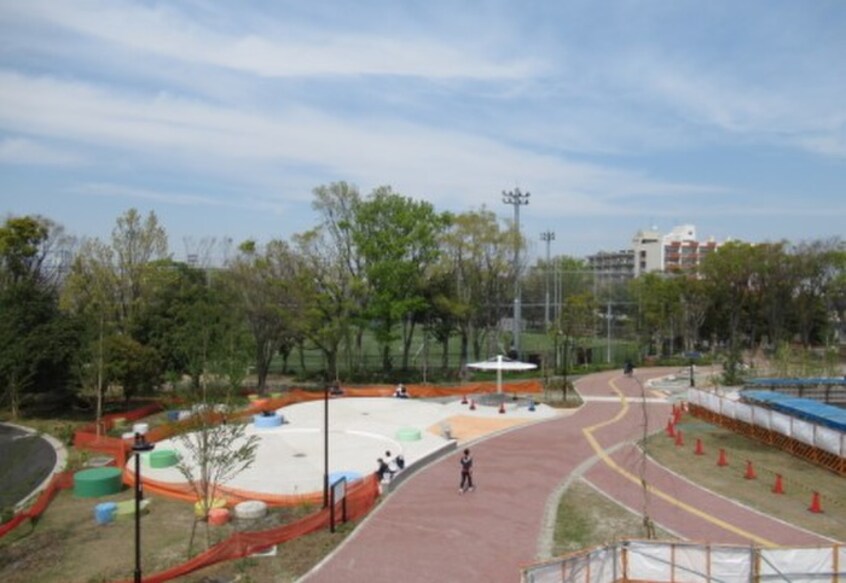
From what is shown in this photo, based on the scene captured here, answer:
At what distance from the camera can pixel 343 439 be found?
29797 mm

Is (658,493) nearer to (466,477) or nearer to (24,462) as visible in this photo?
(466,477)

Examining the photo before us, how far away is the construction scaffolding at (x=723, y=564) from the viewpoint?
12.7 meters

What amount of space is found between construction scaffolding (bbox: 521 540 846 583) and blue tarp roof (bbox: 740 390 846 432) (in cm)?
1350

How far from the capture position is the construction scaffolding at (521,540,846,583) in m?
12.7

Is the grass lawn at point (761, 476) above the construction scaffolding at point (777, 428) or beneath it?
beneath

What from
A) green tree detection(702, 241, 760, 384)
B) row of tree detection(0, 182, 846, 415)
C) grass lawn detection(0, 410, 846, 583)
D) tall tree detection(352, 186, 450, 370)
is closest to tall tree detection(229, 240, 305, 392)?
row of tree detection(0, 182, 846, 415)

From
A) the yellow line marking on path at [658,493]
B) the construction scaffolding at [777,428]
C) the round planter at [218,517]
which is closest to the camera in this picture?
the yellow line marking on path at [658,493]

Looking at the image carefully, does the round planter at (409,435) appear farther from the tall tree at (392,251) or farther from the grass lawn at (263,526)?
the tall tree at (392,251)

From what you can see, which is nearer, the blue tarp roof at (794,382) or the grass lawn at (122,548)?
the grass lawn at (122,548)

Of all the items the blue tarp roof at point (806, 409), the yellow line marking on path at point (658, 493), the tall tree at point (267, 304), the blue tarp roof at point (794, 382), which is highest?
the tall tree at point (267, 304)

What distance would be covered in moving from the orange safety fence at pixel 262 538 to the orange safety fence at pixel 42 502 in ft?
19.1

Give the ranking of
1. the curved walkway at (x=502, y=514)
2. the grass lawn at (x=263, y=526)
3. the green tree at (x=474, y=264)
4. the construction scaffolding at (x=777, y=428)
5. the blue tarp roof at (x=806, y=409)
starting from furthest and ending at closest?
the green tree at (x=474, y=264), the blue tarp roof at (x=806, y=409), the construction scaffolding at (x=777, y=428), the grass lawn at (x=263, y=526), the curved walkway at (x=502, y=514)

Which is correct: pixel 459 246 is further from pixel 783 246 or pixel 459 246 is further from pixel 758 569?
pixel 758 569

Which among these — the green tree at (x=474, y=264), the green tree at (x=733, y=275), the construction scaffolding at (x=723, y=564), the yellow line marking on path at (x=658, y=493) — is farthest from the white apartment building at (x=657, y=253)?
the construction scaffolding at (x=723, y=564)
